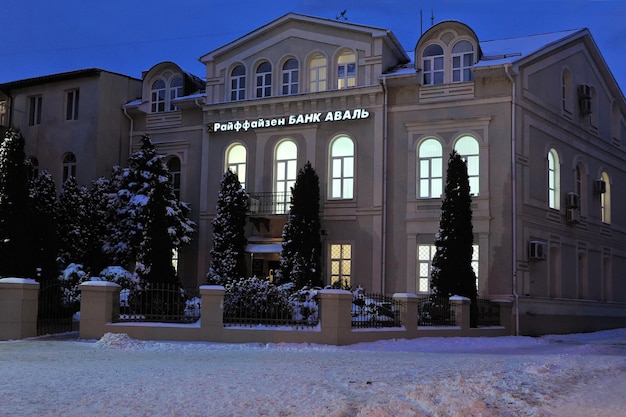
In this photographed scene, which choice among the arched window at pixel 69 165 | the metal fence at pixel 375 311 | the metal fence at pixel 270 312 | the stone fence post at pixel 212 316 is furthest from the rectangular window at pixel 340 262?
the arched window at pixel 69 165

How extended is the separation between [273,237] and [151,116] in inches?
310

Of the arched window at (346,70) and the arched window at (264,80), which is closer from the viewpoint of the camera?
the arched window at (346,70)

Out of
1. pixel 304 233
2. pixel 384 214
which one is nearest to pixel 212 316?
pixel 304 233

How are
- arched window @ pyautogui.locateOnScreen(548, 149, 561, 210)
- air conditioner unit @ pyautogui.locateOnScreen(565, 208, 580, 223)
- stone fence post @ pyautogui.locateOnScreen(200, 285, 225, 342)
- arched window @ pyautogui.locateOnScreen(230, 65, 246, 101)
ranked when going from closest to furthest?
stone fence post @ pyautogui.locateOnScreen(200, 285, 225, 342)
arched window @ pyautogui.locateOnScreen(548, 149, 561, 210)
air conditioner unit @ pyautogui.locateOnScreen(565, 208, 580, 223)
arched window @ pyautogui.locateOnScreen(230, 65, 246, 101)

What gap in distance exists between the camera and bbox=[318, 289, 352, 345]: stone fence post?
16953mm

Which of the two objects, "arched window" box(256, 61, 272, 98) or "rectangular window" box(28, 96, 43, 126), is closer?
"arched window" box(256, 61, 272, 98)

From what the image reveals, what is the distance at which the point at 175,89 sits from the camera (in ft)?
97.1

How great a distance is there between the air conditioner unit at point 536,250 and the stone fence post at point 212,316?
12042mm

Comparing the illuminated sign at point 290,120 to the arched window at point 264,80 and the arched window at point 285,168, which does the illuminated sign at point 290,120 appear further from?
the arched window at point 264,80

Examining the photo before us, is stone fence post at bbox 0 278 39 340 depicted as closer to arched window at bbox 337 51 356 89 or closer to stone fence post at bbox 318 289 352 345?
stone fence post at bbox 318 289 352 345

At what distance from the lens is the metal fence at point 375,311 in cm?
1795

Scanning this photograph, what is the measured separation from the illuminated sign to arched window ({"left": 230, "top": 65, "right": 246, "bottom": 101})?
3.96ft

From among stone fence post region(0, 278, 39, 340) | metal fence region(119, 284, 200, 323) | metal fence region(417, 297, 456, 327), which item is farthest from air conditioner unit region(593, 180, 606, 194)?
stone fence post region(0, 278, 39, 340)

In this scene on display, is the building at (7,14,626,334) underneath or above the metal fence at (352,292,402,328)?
above
